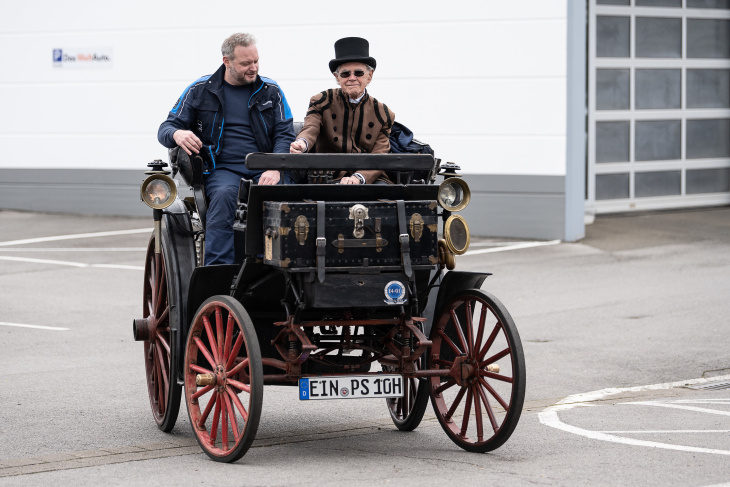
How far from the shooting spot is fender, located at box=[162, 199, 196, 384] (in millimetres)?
6164

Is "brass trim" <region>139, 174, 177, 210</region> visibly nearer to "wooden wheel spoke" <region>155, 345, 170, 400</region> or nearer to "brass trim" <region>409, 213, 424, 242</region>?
"wooden wheel spoke" <region>155, 345, 170, 400</region>

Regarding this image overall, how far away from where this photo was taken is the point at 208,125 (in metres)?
6.74

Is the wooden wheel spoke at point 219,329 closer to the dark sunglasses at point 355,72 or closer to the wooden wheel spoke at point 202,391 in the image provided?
the wooden wheel spoke at point 202,391

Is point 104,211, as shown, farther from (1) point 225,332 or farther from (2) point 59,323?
(1) point 225,332

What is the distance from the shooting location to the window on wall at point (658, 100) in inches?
701

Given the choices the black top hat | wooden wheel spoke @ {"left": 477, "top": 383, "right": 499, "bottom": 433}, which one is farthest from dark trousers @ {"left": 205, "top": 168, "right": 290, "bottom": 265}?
wooden wheel spoke @ {"left": 477, "top": 383, "right": 499, "bottom": 433}

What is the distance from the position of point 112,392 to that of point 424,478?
9.69 ft

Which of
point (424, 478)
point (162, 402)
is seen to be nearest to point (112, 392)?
point (162, 402)

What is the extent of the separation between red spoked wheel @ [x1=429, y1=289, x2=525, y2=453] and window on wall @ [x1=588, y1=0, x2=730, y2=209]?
39.1 feet

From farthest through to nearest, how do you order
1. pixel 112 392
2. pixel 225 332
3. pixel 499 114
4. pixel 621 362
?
pixel 499 114 < pixel 621 362 < pixel 112 392 < pixel 225 332

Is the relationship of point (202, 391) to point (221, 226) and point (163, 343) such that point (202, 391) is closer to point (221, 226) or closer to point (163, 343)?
point (163, 343)

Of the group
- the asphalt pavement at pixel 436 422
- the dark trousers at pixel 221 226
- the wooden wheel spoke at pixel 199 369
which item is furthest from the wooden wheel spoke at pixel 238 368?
the dark trousers at pixel 221 226

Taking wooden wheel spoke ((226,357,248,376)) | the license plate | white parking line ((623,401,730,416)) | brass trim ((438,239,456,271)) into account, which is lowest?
white parking line ((623,401,730,416))

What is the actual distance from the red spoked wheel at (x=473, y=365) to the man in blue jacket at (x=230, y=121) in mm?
1298
